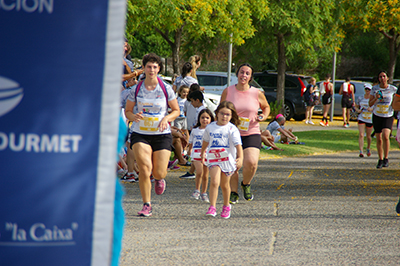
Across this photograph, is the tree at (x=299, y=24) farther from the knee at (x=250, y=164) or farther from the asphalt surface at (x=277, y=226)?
the knee at (x=250, y=164)

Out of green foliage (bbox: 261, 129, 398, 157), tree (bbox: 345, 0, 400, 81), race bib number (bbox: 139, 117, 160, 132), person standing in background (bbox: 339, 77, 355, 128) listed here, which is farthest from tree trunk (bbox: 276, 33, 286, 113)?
race bib number (bbox: 139, 117, 160, 132)

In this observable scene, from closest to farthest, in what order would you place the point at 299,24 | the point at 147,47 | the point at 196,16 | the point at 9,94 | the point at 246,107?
the point at 9,94 → the point at 246,107 → the point at 196,16 → the point at 299,24 → the point at 147,47

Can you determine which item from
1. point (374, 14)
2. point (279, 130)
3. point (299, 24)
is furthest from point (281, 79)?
point (279, 130)

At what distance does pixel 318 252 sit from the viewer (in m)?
4.82

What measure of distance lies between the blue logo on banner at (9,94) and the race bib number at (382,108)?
10.1 meters

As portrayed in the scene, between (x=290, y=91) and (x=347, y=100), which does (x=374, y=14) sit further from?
(x=290, y=91)

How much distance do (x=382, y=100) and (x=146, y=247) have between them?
24.6 feet

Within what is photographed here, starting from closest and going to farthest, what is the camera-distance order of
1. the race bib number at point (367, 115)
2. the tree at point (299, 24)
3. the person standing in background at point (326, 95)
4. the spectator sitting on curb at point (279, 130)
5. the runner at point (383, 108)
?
the runner at point (383, 108)
the race bib number at point (367, 115)
the spectator sitting on curb at point (279, 130)
the tree at point (299, 24)
the person standing in background at point (326, 95)

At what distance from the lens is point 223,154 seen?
6.36 m

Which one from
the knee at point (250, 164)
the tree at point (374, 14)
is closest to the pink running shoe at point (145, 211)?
the knee at point (250, 164)

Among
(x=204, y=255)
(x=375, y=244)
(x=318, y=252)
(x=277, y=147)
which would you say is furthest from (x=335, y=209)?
(x=277, y=147)

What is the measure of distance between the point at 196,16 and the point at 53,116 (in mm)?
14353

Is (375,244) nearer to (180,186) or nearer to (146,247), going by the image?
(146,247)

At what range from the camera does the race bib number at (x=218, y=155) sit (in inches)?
251
